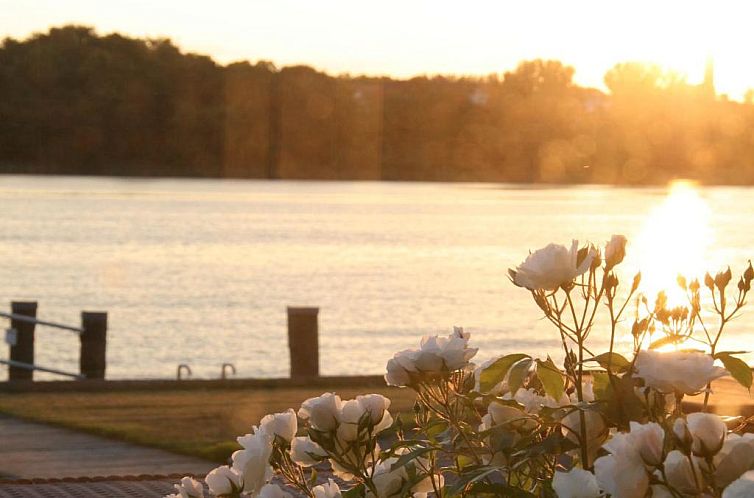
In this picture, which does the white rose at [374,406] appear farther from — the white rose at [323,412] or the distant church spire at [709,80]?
the distant church spire at [709,80]

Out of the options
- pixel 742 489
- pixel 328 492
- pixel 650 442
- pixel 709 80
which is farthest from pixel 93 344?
pixel 709 80

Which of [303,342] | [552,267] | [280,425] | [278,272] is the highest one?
[552,267]

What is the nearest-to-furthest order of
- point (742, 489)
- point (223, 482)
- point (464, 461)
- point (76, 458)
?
point (742, 489) → point (223, 482) → point (464, 461) → point (76, 458)

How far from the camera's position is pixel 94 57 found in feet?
336

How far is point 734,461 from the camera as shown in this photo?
63.0 inches

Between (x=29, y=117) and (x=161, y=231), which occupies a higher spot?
(x=29, y=117)

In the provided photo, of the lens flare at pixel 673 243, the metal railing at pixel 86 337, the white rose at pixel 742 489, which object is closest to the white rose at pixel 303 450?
the white rose at pixel 742 489

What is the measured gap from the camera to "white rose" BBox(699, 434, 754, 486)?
1596 mm

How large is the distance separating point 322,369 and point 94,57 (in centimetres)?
8187

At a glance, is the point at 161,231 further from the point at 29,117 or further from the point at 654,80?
the point at 654,80

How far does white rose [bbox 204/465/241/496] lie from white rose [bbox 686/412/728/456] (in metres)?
0.74

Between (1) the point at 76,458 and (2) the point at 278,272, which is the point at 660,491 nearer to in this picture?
(1) the point at 76,458

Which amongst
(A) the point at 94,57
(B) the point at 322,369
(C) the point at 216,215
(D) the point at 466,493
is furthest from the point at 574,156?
(D) the point at 466,493

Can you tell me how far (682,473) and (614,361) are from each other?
52 cm
